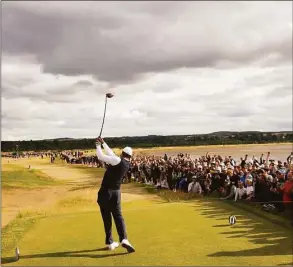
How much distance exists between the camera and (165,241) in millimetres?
9547

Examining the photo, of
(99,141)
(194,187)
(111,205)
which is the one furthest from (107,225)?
(194,187)

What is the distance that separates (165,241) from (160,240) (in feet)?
0.43

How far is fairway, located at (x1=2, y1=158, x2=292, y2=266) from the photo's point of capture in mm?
8492

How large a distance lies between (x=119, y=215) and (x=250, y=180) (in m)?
8.03

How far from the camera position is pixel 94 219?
12.2 meters

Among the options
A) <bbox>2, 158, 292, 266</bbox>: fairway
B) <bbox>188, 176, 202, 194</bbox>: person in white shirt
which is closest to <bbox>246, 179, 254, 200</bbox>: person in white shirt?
<bbox>2, 158, 292, 266</bbox>: fairway

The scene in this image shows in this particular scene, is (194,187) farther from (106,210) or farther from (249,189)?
(106,210)

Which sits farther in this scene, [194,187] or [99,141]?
[194,187]

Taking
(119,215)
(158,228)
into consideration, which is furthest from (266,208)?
(119,215)

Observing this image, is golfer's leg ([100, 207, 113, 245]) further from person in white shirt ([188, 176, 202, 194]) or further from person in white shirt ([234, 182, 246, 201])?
person in white shirt ([188, 176, 202, 194])

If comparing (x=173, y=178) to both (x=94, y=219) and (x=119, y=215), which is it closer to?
(x=94, y=219)

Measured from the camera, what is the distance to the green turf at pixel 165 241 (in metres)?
8.49

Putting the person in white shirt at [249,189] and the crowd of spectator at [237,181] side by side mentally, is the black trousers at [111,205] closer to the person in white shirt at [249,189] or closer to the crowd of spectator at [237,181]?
the crowd of spectator at [237,181]

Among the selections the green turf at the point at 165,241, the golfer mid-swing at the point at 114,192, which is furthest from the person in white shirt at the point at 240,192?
the golfer mid-swing at the point at 114,192
